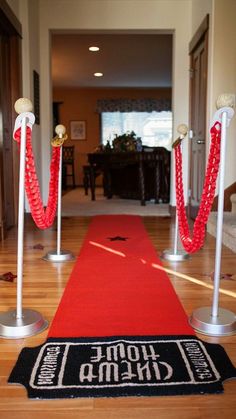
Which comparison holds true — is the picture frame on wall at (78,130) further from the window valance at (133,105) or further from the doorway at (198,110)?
the doorway at (198,110)

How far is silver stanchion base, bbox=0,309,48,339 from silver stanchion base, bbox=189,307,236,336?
0.68m

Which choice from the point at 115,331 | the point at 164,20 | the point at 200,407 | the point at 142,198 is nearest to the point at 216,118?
the point at 115,331

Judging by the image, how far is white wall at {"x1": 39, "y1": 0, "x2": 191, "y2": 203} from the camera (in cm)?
558

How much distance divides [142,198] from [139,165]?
56cm

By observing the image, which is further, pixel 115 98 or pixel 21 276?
pixel 115 98

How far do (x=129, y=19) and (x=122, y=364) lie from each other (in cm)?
505

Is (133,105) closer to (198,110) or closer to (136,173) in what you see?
(136,173)

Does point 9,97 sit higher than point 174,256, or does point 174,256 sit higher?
point 9,97

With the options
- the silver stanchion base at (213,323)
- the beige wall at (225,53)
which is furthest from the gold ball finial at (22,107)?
the beige wall at (225,53)

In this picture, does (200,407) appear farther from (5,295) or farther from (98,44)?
(98,44)

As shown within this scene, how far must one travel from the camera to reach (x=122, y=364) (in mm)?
1580

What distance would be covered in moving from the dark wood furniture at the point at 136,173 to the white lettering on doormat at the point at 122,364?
5.46 m

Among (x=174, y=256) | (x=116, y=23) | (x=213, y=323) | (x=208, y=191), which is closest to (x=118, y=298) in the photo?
(x=213, y=323)

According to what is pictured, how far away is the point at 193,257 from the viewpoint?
11.0 feet
